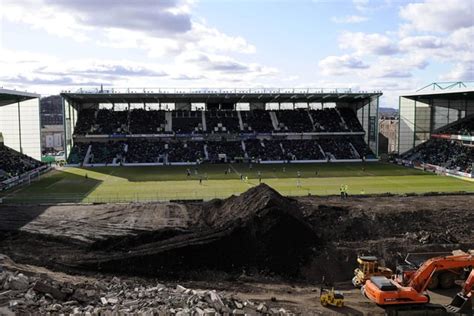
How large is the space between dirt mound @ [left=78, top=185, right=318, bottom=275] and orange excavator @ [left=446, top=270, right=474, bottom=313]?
768 centimetres

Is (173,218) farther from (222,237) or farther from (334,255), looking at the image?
(334,255)

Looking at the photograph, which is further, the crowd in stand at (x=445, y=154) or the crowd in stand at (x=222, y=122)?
the crowd in stand at (x=222, y=122)

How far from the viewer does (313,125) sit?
289ft

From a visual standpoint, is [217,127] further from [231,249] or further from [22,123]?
[231,249]

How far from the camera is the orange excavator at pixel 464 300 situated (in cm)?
1727

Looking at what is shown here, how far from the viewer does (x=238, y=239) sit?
963 inches

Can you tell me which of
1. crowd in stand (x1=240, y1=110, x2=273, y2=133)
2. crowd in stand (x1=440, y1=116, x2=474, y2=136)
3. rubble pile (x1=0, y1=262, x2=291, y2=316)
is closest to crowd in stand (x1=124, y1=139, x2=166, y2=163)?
crowd in stand (x1=240, y1=110, x2=273, y2=133)

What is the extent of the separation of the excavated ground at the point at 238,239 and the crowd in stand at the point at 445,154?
2994cm

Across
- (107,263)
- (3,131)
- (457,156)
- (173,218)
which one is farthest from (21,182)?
(457,156)

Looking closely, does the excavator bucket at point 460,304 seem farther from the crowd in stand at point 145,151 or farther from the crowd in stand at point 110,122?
the crowd in stand at point 110,122

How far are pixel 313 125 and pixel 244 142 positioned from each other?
14.5 m

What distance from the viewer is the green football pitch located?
1847 inches

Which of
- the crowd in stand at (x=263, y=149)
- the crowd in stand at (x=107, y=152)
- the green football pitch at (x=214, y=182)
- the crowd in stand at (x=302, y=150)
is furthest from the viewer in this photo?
the crowd in stand at (x=302, y=150)

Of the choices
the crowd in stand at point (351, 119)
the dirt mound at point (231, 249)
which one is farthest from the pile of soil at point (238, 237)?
the crowd in stand at point (351, 119)
